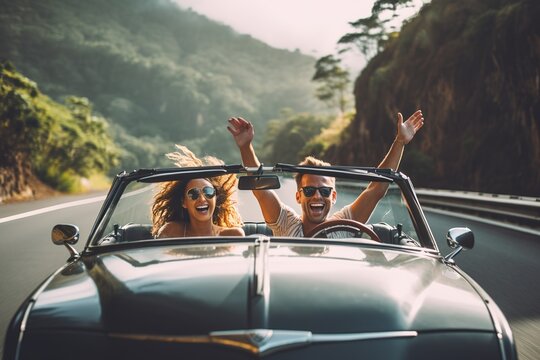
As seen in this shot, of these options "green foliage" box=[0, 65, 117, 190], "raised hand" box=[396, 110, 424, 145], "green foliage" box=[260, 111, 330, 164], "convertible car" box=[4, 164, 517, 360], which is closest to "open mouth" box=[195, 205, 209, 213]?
"convertible car" box=[4, 164, 517, 360]

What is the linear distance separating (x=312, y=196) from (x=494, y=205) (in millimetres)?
12309

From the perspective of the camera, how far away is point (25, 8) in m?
162

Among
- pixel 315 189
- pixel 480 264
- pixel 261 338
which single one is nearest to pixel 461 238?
pixel 315 189

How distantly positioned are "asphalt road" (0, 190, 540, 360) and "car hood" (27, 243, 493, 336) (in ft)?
7.64

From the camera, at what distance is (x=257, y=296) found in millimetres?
2236

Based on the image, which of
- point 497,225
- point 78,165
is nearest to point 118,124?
point 78,165

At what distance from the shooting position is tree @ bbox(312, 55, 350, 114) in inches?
3905

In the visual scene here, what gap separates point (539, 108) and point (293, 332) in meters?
25.6

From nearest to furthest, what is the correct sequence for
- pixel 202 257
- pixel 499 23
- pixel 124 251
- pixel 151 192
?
pixel 202 257, pixel 124 251, pixel 151 192, pixel 499 23

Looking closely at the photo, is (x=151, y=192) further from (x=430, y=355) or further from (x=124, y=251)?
(x=430, y=355)

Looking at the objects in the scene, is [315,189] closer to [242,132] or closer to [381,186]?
[381,186]

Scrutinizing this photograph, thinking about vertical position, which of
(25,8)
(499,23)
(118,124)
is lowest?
(118,124)

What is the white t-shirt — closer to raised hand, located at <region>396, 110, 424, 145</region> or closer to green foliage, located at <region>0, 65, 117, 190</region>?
raised hand, located at <region>396, 110, 424, 145</region>

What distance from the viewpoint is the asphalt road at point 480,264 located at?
226 inches
